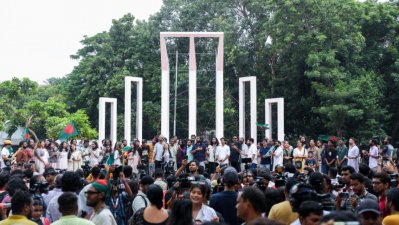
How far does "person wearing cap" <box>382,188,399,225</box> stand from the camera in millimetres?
6117

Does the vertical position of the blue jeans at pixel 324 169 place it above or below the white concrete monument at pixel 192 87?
below

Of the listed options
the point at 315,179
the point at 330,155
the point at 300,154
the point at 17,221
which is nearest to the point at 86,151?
the point at 300,154

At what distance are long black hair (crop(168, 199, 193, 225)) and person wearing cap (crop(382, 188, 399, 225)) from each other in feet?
5.86

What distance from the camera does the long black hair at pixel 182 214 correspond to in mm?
6148

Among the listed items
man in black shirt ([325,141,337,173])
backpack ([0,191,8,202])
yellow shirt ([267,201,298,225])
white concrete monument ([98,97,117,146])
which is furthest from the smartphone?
white concrete monument ([98,97,117,146])

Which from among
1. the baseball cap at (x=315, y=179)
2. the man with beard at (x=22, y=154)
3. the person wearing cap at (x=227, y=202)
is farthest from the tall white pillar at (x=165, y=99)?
the person wearing cap at (x=227, y=202)

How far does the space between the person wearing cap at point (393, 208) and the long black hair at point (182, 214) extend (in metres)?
1.79

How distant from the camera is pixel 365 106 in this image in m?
29.2

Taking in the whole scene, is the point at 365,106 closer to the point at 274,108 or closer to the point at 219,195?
the point at 274,108

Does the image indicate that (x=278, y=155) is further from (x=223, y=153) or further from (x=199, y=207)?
(x=199, y=207)

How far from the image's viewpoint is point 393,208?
643cm

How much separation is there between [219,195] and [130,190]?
1.65 metres

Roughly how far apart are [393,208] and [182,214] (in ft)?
6.63

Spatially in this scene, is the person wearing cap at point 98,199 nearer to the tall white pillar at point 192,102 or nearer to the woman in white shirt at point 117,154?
the woman in white shirt at point 117,154
